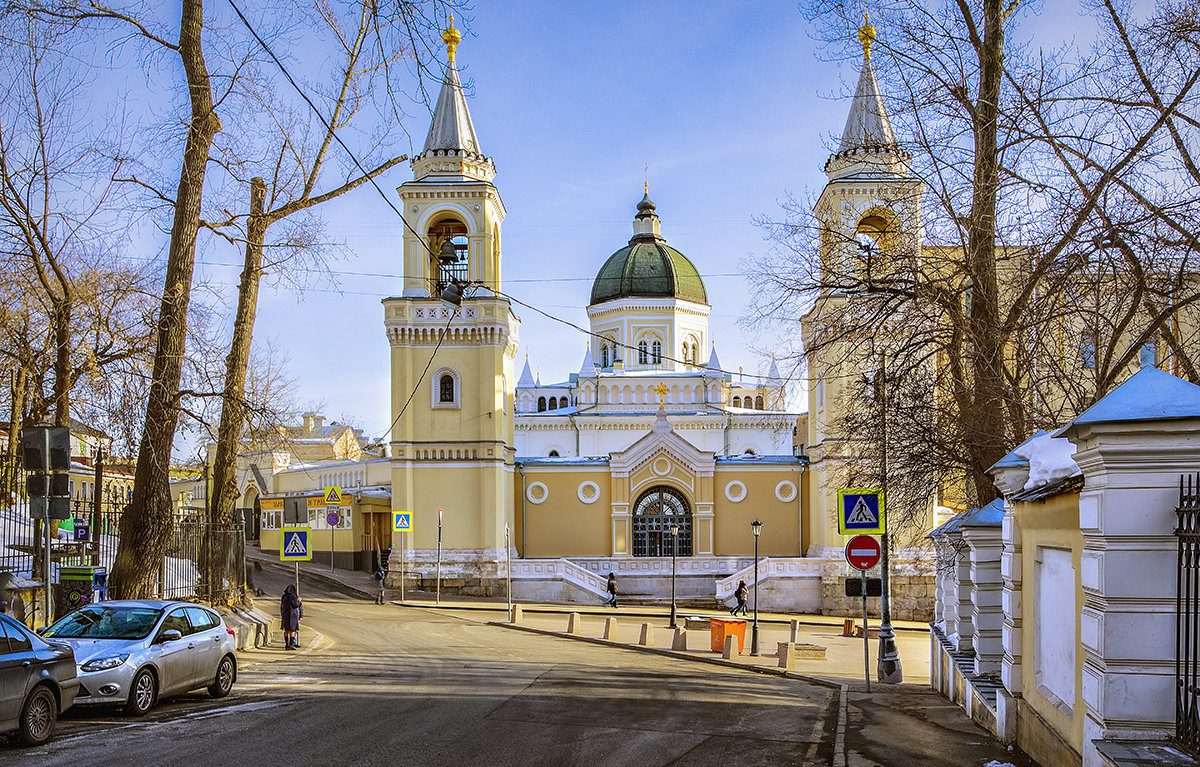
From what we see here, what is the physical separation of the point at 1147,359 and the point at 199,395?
15.2m

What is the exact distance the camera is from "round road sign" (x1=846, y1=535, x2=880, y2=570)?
1756 cm

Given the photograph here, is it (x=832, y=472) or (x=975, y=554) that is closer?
(x=975, y=554)

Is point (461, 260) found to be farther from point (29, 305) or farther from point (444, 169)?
point (29, 305)

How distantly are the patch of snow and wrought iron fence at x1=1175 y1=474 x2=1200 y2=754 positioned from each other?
3.96 feet

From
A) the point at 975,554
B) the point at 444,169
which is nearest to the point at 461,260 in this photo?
the point at 444,169

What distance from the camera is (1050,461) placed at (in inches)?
353

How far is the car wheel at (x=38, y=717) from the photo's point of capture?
10.9 metres

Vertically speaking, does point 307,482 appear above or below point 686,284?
below

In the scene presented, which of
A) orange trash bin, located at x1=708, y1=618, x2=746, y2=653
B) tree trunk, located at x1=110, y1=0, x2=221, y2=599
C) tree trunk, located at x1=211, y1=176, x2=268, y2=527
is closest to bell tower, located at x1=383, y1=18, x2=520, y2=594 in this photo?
tree trunk, located at x1=211, y1=176, x2=268, y2=527

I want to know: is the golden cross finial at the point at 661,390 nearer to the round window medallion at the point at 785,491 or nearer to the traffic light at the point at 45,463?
the round window medallion at the point at 785,491

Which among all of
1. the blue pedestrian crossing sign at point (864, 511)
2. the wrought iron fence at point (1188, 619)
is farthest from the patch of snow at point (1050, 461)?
the blue pedestrian crossing sign at point (864, 511)

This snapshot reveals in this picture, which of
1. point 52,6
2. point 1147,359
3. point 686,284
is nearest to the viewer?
point 1147,359

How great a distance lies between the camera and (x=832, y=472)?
4219cm

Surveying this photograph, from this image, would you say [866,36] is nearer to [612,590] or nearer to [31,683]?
[31,683]
